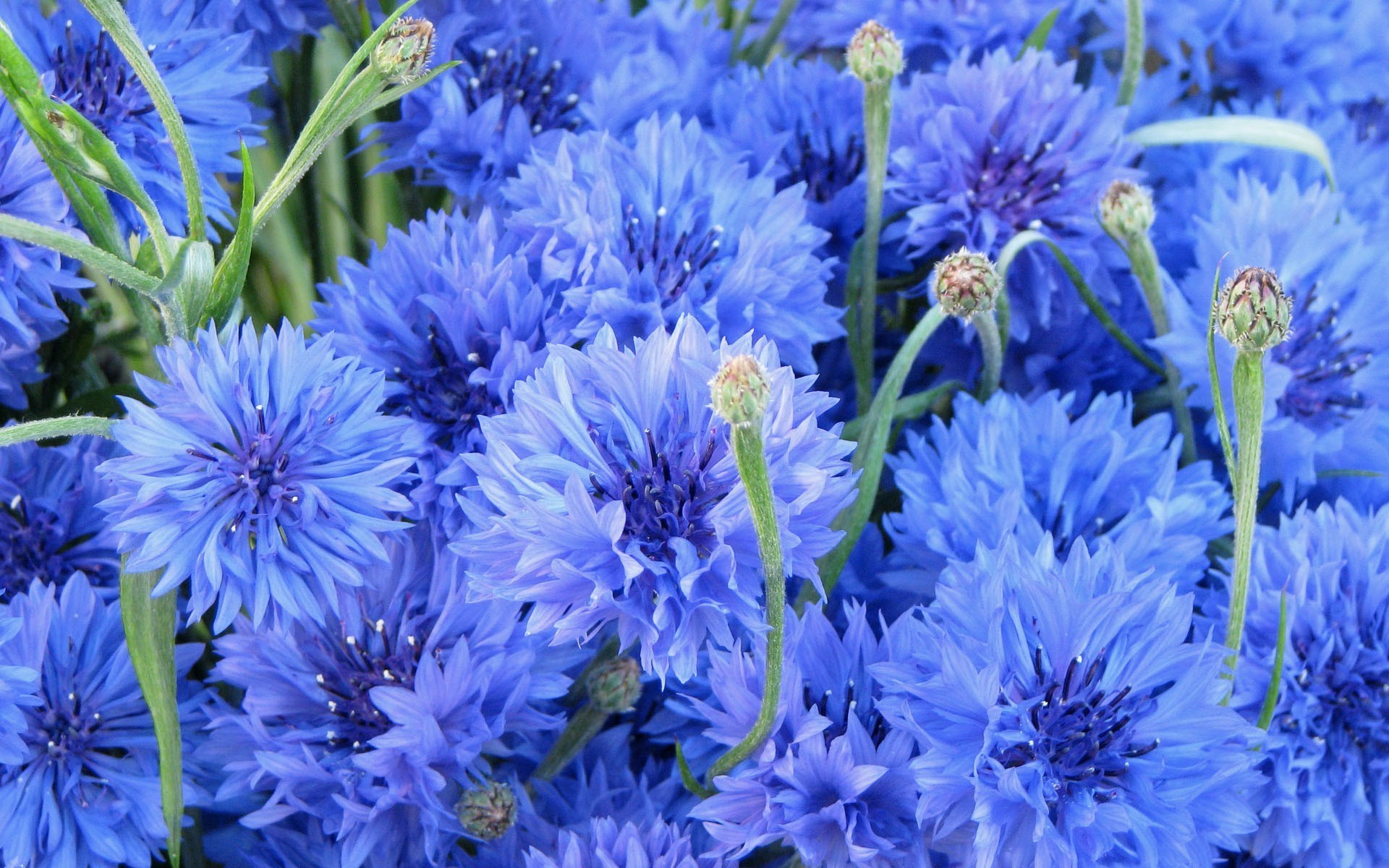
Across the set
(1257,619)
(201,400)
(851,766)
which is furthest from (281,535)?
(1257,619)

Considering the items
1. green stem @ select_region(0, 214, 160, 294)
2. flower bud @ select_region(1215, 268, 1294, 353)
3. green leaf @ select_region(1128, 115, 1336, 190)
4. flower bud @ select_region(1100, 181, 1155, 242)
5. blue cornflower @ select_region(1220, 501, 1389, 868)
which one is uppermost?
green stem @ select_region(0, 214, 160, 294)

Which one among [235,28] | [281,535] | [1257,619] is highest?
[235,28]

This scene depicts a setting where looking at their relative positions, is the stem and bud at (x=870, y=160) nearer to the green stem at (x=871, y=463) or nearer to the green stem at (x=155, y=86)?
the green stem at (x=871, y=463)

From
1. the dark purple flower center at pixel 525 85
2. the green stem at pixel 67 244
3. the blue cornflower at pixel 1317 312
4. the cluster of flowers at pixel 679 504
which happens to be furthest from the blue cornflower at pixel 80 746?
the blue cornflower at pixel 1317 312

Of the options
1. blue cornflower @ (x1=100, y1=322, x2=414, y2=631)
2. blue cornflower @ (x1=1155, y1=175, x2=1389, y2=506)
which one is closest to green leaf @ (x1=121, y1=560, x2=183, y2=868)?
blue cornflower @ (x1=100, y1=322, x2=414, y2=631)

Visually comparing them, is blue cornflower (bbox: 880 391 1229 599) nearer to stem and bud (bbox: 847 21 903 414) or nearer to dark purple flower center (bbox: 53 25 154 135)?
stem and bud (bbox: 847 21 903 414)

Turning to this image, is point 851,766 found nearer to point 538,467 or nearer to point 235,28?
point 538,467

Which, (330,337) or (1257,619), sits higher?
(330,337)
